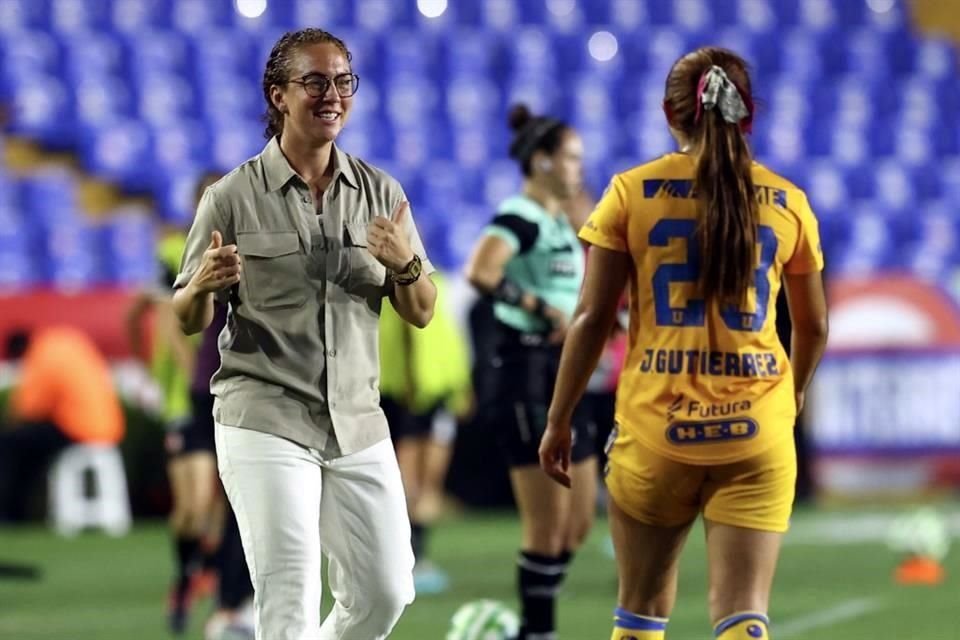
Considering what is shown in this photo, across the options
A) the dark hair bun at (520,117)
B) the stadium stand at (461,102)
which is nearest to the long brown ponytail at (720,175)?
the dark hair bun at (520,117)

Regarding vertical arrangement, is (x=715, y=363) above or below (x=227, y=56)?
below

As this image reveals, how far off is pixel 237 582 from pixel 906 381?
30.6ft

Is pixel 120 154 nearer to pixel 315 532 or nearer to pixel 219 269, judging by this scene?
pixel 315 532

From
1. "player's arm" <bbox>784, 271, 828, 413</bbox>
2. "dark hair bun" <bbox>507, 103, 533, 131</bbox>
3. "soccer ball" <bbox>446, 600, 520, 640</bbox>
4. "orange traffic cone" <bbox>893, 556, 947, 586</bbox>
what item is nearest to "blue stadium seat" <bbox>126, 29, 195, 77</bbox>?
"orange traffic cone" <bbox>893, 556, 947, 586</bbox>

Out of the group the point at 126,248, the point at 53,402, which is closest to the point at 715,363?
the point at 53,402

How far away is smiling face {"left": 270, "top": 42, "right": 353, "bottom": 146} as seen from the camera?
5.10m

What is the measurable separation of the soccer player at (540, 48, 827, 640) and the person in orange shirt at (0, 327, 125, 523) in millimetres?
9914

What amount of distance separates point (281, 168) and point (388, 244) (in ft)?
1.36

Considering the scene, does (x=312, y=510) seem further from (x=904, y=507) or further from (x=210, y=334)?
(x=904, y=507)

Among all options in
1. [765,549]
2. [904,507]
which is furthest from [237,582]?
[904,507]

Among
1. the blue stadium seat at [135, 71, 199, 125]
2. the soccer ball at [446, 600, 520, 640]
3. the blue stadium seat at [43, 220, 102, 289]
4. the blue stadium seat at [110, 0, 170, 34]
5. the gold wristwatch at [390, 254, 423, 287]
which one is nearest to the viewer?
the gold wristwatch at [390, 254, 423, 287]

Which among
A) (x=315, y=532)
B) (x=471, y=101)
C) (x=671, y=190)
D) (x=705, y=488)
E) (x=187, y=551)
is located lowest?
(x=187, y=551)

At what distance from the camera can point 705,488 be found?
16.5 feet

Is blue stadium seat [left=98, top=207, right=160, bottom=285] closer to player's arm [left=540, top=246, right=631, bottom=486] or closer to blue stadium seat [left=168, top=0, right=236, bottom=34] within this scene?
blue stadium seat [left=168, top=0, right=236, bottom=34]
